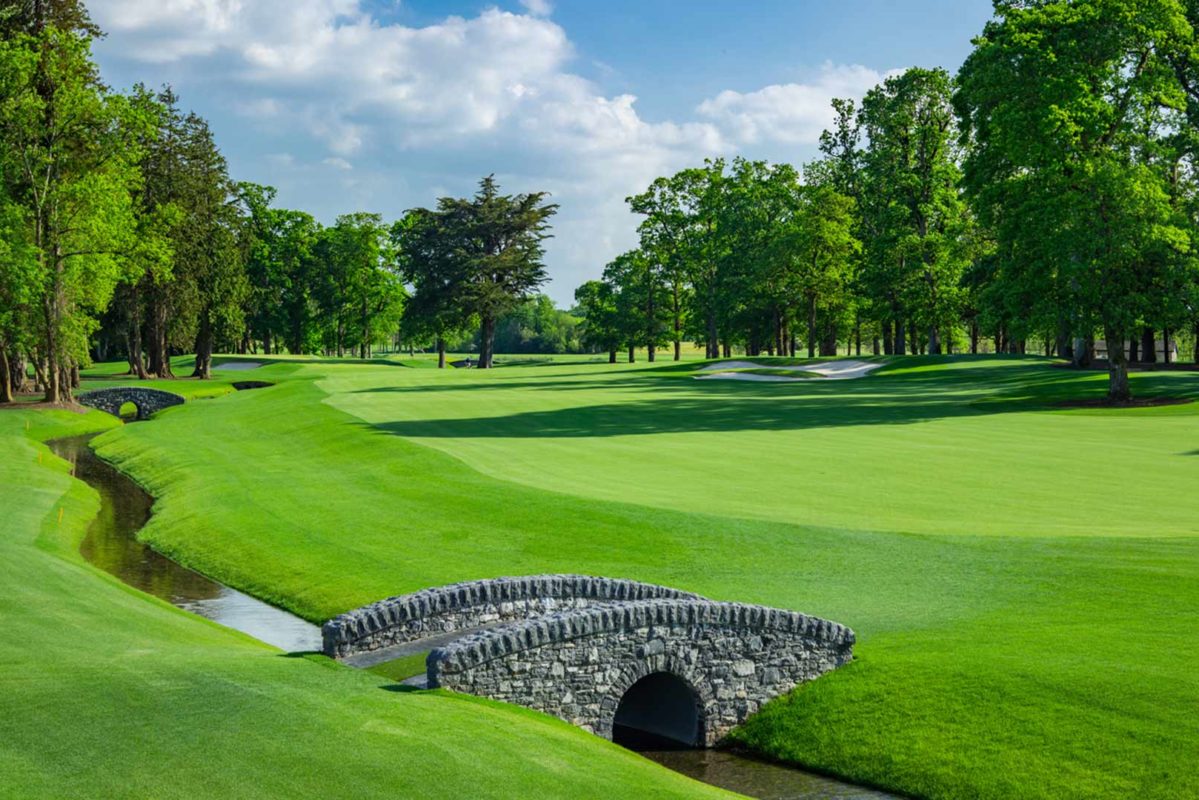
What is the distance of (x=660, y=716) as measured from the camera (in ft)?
57.7

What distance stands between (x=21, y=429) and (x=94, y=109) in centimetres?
1895

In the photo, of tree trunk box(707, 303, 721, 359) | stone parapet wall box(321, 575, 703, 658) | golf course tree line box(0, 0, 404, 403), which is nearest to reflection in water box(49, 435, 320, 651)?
stone parapet wall box(321, 575, 703, 658)

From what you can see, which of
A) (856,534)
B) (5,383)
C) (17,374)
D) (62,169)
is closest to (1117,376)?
(856,534)

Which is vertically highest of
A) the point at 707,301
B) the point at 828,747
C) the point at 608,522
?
the point at 707,301

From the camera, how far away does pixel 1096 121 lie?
50.1 meters

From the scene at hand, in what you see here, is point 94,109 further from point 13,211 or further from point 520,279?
point 520,279

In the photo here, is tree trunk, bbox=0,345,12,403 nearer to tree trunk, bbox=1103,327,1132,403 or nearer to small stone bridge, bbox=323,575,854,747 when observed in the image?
small stone bridge, bbox=323,575,854,747

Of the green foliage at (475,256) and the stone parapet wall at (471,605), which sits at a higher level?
the green foliage at (475,256)

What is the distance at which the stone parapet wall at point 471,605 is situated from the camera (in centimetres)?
1736

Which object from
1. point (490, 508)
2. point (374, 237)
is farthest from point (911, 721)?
point (374, 237)

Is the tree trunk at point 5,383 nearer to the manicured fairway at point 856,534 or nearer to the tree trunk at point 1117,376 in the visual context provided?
the manicured fairway at point 856,534

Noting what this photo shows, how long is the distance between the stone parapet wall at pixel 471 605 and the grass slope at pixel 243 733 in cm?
128

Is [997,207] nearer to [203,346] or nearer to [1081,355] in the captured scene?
[1081,355]

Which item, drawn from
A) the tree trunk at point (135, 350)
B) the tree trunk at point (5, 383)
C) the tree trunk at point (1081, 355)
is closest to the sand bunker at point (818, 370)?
the tree trunk at point (1081, 355)
